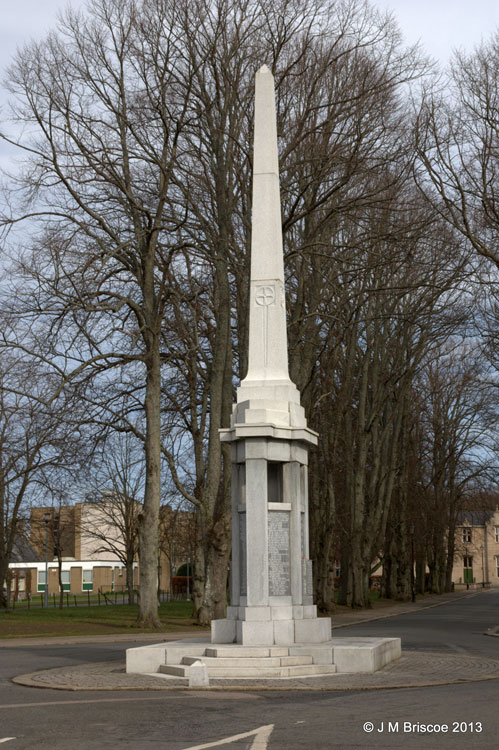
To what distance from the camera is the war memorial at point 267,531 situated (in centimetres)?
1605

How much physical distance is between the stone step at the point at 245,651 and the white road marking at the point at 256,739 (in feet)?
19.3

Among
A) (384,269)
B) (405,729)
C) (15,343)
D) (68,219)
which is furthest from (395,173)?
(405,729)

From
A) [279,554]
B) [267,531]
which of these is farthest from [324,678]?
[267,531]

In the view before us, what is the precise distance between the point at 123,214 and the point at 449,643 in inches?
591

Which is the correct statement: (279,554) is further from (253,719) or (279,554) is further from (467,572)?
(467,572)

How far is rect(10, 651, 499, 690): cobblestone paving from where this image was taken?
554 inches

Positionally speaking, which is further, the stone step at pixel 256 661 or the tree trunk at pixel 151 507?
the tree trunk at pixel 151 507

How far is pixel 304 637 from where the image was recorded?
17.0 metres

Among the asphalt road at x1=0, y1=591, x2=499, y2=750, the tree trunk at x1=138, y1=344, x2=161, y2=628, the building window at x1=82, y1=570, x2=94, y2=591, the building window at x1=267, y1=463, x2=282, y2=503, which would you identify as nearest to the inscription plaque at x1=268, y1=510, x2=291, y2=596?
the building window at x1=267, y1=463, x2=282, y2=503

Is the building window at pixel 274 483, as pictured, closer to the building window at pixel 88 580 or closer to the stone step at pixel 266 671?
the stone step at pixel 266 671

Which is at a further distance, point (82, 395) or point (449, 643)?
point (82, 395)

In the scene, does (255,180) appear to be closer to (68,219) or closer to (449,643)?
(68,219)

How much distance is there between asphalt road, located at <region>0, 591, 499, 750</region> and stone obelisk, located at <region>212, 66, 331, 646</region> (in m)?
3.45

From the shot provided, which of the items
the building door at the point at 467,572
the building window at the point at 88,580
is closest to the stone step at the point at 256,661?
the building window at the point at 88,580
